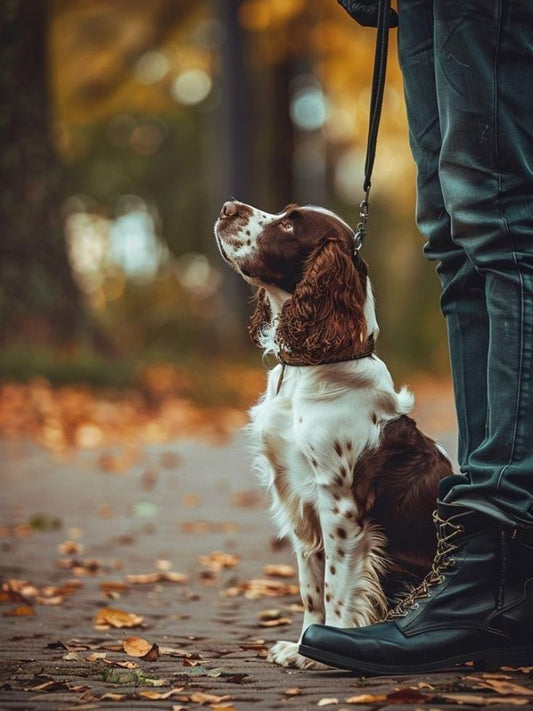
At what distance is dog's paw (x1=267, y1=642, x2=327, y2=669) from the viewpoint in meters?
3.30

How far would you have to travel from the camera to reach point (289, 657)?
3.34 m

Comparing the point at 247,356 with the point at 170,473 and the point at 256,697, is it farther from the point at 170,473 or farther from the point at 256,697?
the point at 256,697

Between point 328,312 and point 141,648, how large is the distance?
1.23 m

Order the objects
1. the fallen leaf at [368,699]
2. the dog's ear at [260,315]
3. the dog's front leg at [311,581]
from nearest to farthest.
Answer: the fallen leaf at [368,699] → the dog's front leg at [311,581] → the dog's ear at [260,315]

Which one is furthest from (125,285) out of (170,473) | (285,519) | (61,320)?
(285,519)

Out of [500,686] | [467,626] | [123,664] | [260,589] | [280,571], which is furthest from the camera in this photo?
[280,571]

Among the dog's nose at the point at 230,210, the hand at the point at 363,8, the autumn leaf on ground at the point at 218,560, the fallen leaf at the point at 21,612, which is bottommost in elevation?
the autumn leaf on ground at the point at 218,560

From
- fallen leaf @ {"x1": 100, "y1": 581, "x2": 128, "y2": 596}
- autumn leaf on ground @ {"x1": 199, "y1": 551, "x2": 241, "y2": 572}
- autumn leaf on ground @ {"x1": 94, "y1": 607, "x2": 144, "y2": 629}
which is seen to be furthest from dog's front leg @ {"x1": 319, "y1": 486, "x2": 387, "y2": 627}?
autumn leaf on ground @ {"x1": 199, "y1": 551, "x2": 241, "y2": 572}

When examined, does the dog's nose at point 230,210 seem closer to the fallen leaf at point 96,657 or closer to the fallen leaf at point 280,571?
the fallen leaf at point 96,657

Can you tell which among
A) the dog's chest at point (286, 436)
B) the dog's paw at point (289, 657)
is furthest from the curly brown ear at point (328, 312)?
the dog's paw at point (289, 657)

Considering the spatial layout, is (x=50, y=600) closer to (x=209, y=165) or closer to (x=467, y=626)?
(x=467, y=626)

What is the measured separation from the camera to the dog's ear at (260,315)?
3996 mm

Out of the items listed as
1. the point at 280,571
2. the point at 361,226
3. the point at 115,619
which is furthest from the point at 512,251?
the point at 280,571

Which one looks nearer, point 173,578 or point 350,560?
point 350,560
